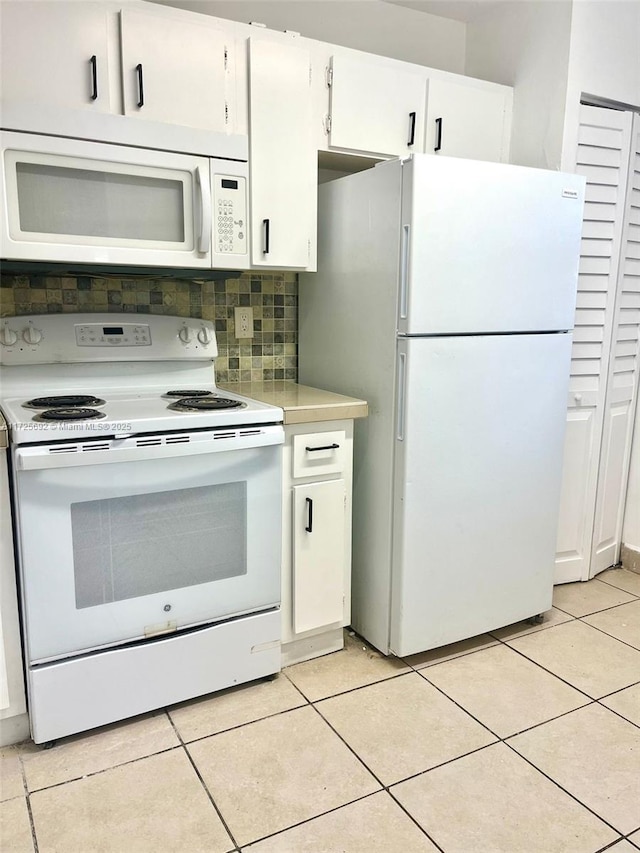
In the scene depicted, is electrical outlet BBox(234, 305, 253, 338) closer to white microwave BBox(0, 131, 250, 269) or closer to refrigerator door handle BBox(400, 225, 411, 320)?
white microwave BBox(0, 131, 250, 269)

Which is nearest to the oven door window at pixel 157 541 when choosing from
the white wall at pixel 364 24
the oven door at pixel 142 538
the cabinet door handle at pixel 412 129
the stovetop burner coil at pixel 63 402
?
the oven door at pixel 142 538

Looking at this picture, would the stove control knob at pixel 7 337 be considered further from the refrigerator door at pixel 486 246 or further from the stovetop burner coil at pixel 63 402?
the refrigerator door at pixel 486 246

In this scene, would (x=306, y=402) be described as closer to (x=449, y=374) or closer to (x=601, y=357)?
(x=449, y=374)

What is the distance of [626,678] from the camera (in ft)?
6.86

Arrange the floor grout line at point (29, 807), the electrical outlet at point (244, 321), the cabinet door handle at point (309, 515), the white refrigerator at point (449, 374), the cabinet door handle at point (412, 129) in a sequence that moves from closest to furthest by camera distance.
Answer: the floor grout line at point (29, 807) → the white refrigerator at point (449, 374) → the cabinet door handle at point (309, 515) → the cabinet door handle at point (412, 129) → the electrical outlet at point (244, 321)

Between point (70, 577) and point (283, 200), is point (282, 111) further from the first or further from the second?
point (70, 577)

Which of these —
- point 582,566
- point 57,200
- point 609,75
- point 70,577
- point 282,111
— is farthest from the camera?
point 582,566

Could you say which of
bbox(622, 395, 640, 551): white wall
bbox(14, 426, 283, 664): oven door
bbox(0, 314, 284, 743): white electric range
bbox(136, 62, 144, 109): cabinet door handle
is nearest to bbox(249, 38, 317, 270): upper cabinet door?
bbox(136, 62, 144, 109): cabinet door handle

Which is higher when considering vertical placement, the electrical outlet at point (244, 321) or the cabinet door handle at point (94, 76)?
the cabinet door handle at point (94, 76)

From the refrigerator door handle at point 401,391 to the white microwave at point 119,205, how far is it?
23.7 inches

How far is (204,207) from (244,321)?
0.61 meters

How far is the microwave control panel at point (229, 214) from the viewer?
6.48 feet

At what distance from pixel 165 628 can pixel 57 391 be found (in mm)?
845

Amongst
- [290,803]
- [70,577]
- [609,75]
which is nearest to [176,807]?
[290,803]
